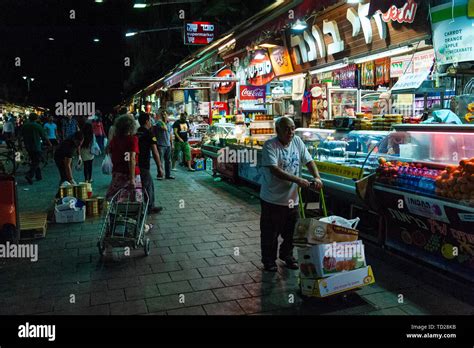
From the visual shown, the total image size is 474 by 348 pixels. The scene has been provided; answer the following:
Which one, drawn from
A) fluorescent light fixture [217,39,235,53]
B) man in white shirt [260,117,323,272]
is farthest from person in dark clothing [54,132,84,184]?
man in white shirt [260,117,323,272]

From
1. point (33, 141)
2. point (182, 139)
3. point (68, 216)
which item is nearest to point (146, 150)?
point (68, 216)

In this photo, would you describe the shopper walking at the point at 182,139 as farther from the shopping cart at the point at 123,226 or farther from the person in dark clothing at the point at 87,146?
the shopping cart at the point at 123,226

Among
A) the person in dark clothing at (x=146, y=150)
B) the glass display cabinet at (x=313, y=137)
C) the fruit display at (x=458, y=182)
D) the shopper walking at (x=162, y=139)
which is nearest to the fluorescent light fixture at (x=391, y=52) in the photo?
the glass display cabinet at (x=313, y=137)

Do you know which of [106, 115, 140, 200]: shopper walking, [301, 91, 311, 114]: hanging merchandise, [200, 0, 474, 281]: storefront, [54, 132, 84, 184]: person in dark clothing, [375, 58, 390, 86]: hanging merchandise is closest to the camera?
[200, 0, 474, 281]: storefront

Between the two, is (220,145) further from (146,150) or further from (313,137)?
(146,150)

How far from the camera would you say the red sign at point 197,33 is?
46.5 feet

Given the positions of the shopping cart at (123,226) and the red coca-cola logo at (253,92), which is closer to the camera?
the shopping cart at (123,226)

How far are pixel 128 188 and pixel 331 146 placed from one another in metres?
3.44

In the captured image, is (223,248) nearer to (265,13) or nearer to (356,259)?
(356,259)

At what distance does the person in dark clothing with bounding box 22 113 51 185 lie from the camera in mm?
12438

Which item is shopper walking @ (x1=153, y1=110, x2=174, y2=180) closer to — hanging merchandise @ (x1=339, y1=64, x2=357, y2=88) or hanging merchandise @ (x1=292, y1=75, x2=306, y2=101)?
hanging merchandise @ (x1=292, y1=75, x2=306, y2=101)

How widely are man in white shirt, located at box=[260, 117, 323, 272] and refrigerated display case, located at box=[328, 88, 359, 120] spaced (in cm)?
534

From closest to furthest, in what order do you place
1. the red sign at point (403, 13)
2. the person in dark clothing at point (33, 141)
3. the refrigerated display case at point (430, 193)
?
the refrigerated display case at point (430, 193)
the red sign at point (403, 13)
the person in dark clothing at point (33, 141)
